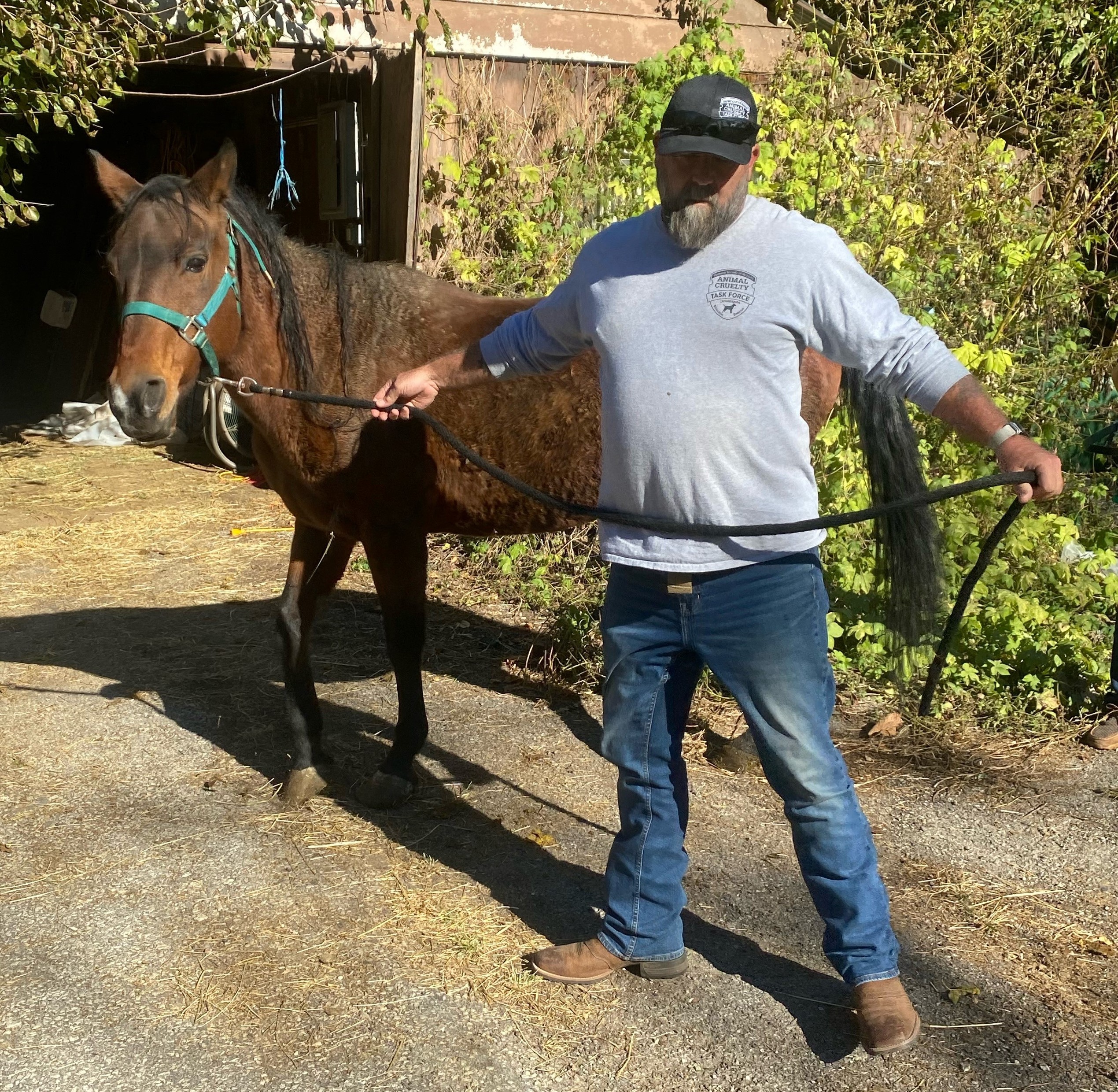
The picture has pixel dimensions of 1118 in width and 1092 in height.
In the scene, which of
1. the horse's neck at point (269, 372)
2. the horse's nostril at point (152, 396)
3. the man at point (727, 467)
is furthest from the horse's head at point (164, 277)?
the man at point (727, 467)

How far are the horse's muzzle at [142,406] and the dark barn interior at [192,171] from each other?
38.3 inches

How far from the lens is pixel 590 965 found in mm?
2840

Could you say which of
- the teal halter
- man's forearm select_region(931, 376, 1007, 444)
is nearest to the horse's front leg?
the teal halter

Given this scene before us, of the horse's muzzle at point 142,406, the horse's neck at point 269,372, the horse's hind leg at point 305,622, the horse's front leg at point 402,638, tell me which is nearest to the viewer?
the horse's muzzle at point 142,406

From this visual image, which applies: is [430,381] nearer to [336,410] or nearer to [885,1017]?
[336,410]

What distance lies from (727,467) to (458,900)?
1664 mm

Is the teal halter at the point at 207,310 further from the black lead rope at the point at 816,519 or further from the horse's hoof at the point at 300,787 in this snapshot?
the horse's hoof at the point at 300,787

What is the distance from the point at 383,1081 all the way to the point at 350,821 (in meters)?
1.36

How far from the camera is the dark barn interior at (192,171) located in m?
7.51

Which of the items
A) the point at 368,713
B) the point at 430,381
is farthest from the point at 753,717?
the point at 368,713

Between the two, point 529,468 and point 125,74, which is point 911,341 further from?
point 125,74

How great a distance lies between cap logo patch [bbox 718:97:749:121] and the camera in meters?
2.28

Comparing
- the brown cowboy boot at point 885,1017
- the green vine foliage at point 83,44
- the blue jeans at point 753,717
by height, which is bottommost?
the brown cowboy boot at point 885,1017

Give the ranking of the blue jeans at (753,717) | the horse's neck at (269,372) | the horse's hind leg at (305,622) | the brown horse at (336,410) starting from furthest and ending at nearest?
1. the horse's hind leg at (305,622)
2. the horse's neck at (269,372)
3. the brown horse at (336,410)
4. the blue jeans at (753,717)
